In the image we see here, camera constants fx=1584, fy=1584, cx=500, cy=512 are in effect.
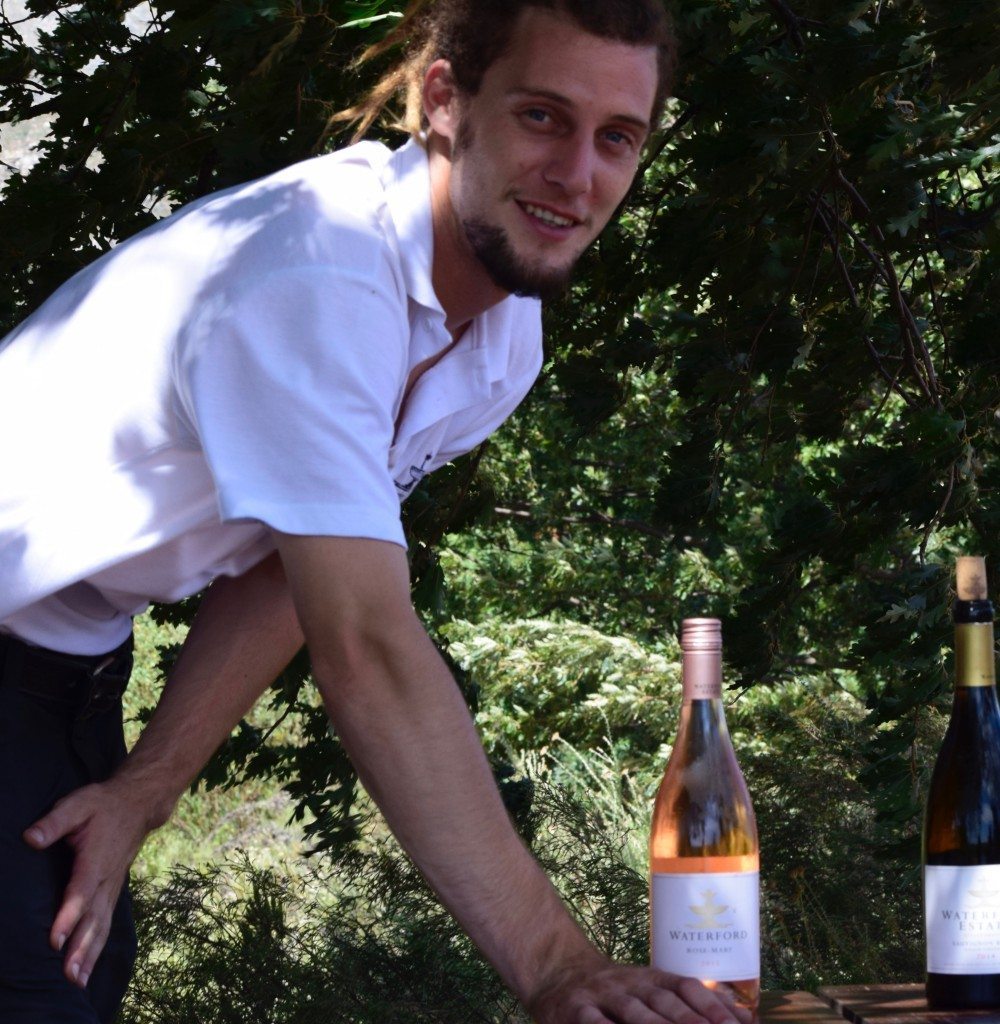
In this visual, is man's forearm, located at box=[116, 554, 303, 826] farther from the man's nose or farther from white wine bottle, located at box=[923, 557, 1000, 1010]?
white wine bottle, located at box=[923, 557, 1000, 1010]

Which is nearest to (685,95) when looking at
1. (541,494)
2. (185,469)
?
(185,469)

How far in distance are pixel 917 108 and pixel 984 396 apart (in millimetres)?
557

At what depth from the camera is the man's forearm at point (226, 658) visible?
195cm

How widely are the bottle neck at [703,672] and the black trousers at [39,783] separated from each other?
71cm

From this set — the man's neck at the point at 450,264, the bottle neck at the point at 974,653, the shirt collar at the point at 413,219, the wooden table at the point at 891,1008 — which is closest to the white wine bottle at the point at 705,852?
the wooden table at the point at 891,1008

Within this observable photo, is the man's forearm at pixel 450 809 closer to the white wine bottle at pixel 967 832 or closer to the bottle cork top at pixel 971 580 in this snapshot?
the white wine bottle at pixel 967 832

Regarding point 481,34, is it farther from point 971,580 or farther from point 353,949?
point 353,949

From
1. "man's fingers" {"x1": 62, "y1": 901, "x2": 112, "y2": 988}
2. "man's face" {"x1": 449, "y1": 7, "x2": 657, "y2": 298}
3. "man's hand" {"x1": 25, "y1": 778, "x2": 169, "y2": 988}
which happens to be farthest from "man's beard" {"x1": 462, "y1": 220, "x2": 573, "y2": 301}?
"man's fingers" {"x1": 62, "y1": 901, "x2": 112, "y2": 988}

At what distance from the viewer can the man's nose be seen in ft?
Answer: 5.97

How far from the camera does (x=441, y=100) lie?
1.99 metres

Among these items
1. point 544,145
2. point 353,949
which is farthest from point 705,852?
point 353,949

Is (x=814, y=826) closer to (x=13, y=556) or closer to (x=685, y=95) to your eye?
(x=685, y=95)

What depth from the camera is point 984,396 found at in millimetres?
3025

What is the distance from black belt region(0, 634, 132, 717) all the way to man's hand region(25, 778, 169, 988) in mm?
96
